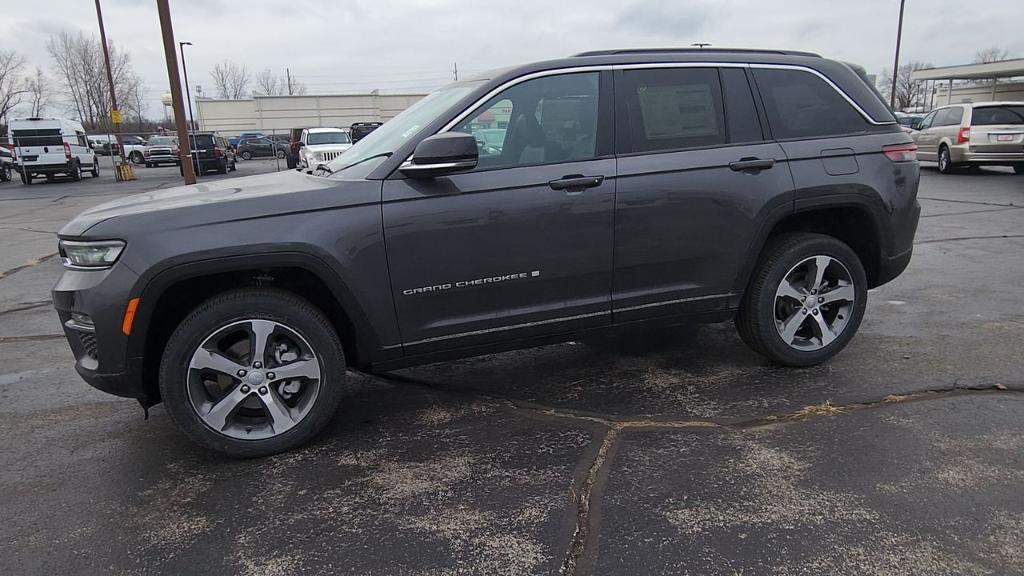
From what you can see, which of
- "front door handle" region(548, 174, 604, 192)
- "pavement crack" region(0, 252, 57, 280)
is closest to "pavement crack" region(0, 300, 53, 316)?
"pavement crack" region(0, 252, 57, 280)

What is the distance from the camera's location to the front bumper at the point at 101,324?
9.78 ft

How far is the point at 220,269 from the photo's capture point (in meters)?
3.08

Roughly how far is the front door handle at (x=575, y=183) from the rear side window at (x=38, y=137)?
28461 mm

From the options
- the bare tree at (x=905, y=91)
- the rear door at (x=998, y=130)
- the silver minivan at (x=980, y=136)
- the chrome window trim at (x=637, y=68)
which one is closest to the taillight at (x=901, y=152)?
the chrome window trim at (x=637, y=68)

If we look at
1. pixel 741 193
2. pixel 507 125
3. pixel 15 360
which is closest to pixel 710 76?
pixel 741 193

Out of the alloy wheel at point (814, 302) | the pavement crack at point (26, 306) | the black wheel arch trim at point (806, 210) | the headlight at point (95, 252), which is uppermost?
the headlight at point (95, 252)

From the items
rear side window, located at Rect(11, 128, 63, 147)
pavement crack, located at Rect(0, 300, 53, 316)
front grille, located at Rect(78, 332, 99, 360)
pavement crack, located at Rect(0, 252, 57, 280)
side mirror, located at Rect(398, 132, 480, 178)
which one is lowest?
pavement crack, located at Rect(0, 300, 53, 316)

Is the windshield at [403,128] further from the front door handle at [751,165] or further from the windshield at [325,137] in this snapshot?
the windshield at [325,137]

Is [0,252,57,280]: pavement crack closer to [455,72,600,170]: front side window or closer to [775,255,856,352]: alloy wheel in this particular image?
[455,72,600,170]: front side window

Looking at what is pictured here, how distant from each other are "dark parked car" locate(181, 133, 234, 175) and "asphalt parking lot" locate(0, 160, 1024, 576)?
2428 centimetres

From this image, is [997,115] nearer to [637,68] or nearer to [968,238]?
[968,238]

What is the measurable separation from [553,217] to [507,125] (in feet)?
1.88

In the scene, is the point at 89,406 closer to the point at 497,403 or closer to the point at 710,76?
the point at 497,403

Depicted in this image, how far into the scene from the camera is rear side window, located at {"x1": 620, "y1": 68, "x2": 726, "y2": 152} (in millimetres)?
3756
